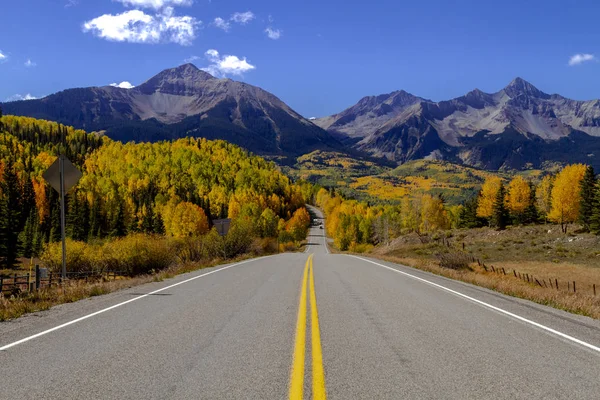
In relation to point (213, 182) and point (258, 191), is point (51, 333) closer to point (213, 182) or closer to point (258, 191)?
point (258, 191)

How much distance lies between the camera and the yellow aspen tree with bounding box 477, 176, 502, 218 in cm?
9181

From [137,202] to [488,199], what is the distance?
109 meters

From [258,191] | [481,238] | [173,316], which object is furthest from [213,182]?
[173,316]

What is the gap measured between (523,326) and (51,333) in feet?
29.7

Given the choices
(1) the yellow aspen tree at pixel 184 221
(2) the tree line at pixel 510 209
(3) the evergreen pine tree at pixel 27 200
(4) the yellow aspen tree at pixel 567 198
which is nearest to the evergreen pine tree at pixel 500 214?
(2) the tree line at pixel 510 209

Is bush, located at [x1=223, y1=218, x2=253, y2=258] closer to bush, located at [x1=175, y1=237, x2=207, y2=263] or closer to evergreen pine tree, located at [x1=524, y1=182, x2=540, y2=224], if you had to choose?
bush, located at [x1=175, y1=237, x2=207, y2=263]

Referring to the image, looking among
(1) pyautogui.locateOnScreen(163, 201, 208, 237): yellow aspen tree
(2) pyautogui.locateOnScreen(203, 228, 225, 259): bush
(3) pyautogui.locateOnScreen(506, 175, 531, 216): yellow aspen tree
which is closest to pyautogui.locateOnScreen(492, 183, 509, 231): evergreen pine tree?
(3) pyautogui.locateOnScreen(506, 175, 531, 216): yellow aspen tree

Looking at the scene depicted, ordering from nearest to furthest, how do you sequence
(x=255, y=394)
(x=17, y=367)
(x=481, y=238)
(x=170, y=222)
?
(x=255, y=394)
(x=17, y=367)
(x=481, y=238)
(x=170, y=222)

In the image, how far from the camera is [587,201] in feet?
216

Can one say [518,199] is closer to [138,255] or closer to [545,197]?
[545,197]

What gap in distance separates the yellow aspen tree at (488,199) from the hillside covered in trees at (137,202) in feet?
166

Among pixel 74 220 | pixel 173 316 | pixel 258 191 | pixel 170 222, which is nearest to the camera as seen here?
pixel 173 316

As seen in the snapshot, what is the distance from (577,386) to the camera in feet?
16.9

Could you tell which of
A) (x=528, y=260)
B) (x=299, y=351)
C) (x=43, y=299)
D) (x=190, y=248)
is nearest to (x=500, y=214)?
(x=528, y=260)
